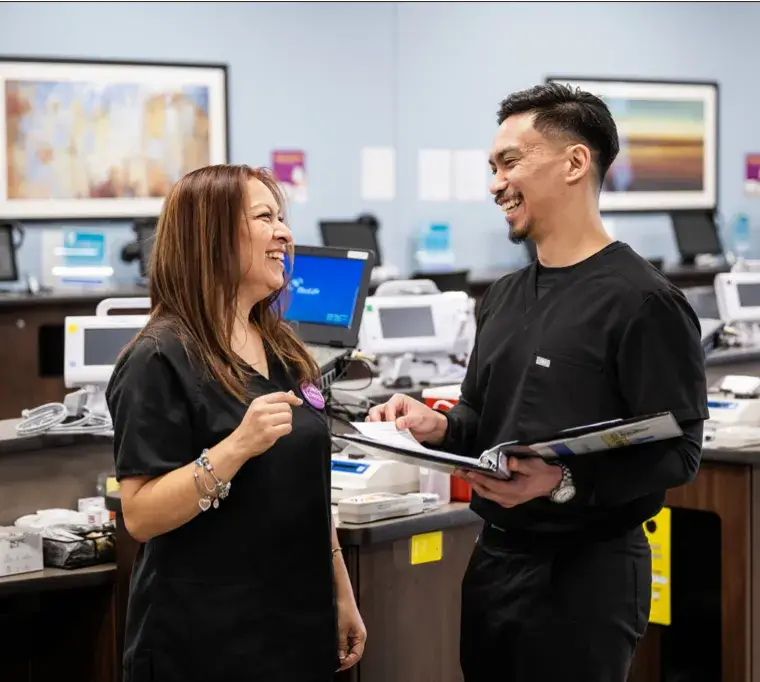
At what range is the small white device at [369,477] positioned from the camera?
3.17 meters

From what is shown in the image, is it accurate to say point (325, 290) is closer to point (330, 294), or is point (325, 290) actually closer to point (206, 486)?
point (330, 294)

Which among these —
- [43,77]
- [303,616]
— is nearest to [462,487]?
[303,616]

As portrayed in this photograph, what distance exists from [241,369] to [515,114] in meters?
0.65

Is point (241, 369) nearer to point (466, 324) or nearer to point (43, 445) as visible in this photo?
point (43, 445)

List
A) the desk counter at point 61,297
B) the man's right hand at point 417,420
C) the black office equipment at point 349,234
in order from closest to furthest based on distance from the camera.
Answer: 1. the man's right hand at point 417,420
2. the desk counter at point 61,297
3. the black office equipment at point 349,234

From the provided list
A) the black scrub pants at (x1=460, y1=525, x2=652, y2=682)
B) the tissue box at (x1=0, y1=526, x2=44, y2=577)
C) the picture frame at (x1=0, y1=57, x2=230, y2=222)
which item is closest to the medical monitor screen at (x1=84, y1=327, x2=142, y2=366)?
the tissue box at (x1=0, y1=526, x2=44, y2=577)

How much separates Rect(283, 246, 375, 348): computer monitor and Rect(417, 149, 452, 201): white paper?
467cm

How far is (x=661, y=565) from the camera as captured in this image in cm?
380

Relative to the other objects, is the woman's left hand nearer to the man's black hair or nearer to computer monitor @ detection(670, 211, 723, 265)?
the man's black hair

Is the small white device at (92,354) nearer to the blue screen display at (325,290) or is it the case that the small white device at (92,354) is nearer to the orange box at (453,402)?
the blue screen display at (325,290)

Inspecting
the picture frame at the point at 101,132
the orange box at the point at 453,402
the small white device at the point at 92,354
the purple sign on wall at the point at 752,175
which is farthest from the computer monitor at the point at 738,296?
the purple sign on wall at the point at 752,175

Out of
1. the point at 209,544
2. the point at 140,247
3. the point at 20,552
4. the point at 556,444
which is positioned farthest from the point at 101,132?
the point at 556,444

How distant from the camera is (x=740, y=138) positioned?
10188 mm

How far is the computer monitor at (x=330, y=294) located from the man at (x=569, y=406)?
65.9 inches
